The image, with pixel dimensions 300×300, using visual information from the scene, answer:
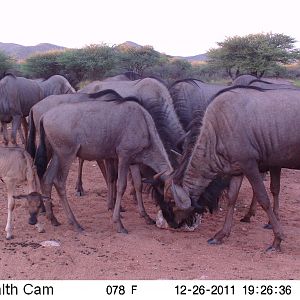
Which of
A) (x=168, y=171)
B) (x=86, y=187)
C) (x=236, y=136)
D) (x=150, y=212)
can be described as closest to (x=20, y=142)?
(x=86, y=187)

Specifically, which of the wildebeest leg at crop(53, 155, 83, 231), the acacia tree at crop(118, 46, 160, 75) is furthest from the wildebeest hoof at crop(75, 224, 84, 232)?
the acacia tree at crop(118, 46, 160, 75)

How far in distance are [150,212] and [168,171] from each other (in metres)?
1.36

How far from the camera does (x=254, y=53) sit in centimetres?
3066

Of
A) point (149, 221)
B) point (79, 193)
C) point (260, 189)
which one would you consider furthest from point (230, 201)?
point (79, 193)

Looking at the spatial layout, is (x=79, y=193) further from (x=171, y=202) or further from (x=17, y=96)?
(x=17, y=96)

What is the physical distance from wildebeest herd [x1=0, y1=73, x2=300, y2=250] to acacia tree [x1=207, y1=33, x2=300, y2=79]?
23500mm

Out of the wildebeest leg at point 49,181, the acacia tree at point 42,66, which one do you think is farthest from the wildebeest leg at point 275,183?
the acacia tree at point 42,66

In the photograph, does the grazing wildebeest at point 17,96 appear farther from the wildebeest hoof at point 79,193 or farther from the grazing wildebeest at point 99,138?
the grazing wildebeest at point 99,138

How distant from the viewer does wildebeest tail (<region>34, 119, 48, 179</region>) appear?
705 centimetres

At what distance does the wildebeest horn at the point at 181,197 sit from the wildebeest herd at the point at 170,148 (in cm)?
1

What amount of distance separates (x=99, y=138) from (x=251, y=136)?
2.12 meters

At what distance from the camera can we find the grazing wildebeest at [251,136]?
6.09m

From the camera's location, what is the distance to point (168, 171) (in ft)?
22.7

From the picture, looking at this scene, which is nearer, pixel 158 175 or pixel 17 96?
pixel 158 175
